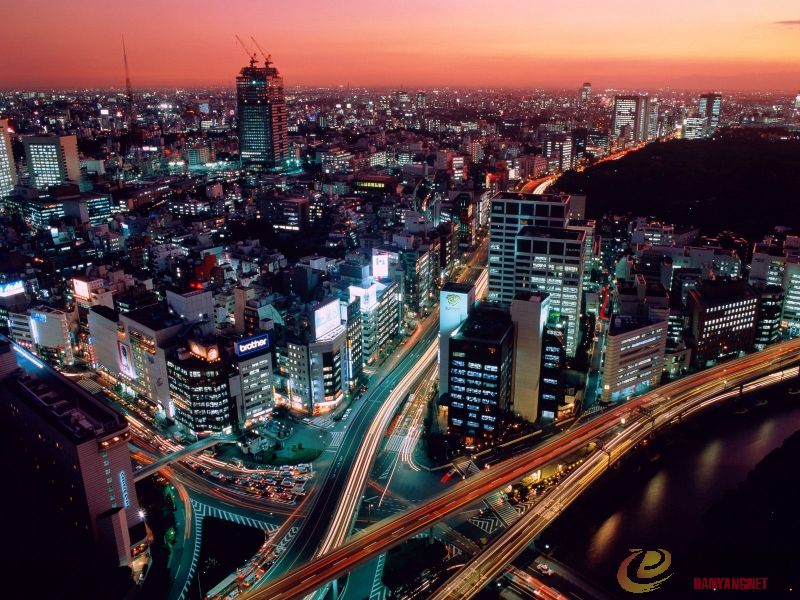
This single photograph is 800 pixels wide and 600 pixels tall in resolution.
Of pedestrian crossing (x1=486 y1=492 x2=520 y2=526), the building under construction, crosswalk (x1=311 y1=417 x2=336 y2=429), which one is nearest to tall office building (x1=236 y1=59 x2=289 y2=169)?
the building under construction

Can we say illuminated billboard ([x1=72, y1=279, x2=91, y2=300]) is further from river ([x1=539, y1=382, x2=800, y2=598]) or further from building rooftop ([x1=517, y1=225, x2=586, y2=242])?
river ([x1=539, y1=382, x2=800, y2=598])

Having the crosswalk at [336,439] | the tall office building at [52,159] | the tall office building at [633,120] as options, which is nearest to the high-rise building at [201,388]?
the crosswalk at [336,439]

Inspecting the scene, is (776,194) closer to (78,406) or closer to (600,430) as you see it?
(600,430)

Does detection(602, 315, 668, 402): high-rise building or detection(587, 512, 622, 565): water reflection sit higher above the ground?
detection(602, 315, 668, 402): high-rise building

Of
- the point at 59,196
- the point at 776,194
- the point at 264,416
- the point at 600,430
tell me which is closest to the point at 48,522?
the point at 264,416

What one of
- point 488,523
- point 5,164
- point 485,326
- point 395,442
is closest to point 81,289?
point 395,442

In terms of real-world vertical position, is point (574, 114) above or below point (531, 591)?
above

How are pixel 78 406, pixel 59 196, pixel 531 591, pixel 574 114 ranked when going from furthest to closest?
pixel 574 114, pixel 59 196, pixel 78 406, pixel 531 591
